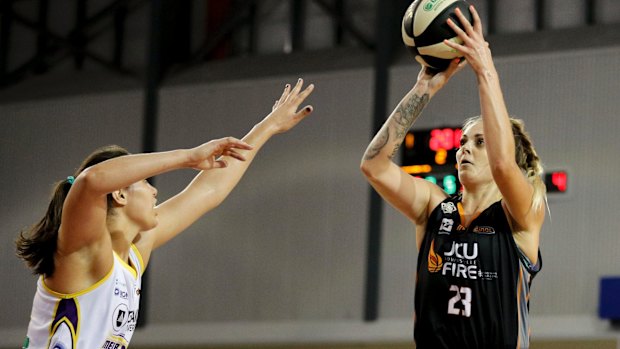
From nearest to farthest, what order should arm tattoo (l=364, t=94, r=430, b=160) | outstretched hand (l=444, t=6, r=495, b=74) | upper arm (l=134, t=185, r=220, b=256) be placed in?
outstretched hand (l=444, t=6, r=495, b=74)
arm tattoo (l=364, t=94, r=430, b=160)
upper arm (l=134, t=185, r=220, b=256)

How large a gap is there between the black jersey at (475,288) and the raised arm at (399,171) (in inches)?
8.4

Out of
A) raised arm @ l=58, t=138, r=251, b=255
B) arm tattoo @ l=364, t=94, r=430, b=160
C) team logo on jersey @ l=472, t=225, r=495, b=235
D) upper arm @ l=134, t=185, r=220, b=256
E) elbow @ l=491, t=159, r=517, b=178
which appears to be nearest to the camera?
raised arm @ l=58, t=138, r=251, b=255

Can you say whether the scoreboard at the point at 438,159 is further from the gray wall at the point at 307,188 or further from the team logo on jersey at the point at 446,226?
the team logo on jersey at the point at 446,226

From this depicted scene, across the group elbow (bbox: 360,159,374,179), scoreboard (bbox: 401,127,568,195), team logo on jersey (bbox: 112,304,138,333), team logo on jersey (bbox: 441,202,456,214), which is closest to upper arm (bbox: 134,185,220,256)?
team logo on jersey (bbox: 112,304,138,333)

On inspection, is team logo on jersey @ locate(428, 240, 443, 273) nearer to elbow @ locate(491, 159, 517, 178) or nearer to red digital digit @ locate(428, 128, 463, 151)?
elbow @ locate(491, 159, 517, 178)

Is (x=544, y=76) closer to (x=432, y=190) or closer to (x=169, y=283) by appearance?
(x=169, y=283)

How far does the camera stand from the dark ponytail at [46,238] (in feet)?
14.1

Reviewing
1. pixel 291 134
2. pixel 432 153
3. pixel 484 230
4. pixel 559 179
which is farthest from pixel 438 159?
pixel 484 230

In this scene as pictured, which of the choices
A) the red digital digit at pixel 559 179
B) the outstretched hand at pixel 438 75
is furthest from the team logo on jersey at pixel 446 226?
the red digital digit at pixel 559 179

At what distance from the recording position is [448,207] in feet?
15.3

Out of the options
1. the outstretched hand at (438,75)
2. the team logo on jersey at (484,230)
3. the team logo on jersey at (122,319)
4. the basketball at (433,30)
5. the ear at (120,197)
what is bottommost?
the team logo on jersey at (122,319)

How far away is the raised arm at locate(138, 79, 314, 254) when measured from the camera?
16.2 feet

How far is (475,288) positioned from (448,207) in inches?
16.0

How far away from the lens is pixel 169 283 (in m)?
13.5
